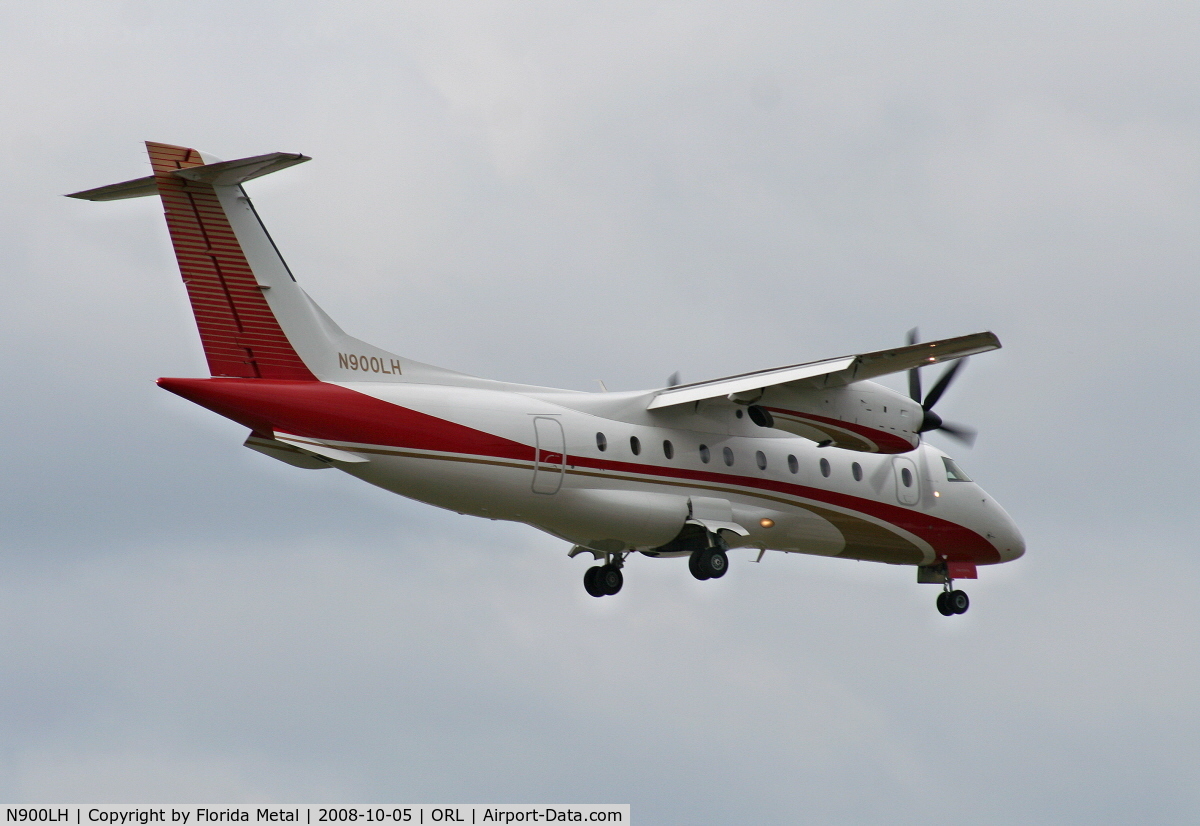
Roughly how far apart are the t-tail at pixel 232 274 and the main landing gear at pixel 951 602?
14.3m

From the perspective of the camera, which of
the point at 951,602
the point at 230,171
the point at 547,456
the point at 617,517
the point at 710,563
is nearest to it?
the point at 230,171

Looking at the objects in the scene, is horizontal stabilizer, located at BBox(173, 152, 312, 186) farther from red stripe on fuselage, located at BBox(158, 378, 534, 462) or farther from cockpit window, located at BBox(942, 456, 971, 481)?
cockpit window, located at BBox(942, 456, 971, 481)

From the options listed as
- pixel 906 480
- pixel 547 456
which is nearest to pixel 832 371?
pixel 547 456

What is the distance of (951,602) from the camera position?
31781 millimetres

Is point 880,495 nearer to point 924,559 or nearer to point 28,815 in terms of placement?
point 924,559

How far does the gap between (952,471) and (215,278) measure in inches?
621

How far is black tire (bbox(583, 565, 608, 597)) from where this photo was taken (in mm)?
28906

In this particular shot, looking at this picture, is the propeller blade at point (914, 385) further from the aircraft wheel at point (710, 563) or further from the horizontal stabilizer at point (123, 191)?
the horizontal stabilizer at point (123, 191)

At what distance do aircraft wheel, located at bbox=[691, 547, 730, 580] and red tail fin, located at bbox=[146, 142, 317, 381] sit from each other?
7796 mm

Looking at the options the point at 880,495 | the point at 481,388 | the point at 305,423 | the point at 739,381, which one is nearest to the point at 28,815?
the point at 305,423

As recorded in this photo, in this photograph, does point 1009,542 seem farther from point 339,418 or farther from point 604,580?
point 339,418

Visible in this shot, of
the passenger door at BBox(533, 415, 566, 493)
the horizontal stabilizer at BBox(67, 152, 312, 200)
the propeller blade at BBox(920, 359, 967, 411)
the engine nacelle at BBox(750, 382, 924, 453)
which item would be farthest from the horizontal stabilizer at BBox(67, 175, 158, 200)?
the propeller blade at BBox(920, 359, 967, 411)

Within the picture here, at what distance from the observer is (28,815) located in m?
23.2

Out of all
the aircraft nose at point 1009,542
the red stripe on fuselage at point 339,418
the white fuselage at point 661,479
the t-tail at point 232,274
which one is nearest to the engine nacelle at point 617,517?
the white fuselage at point 661,479
